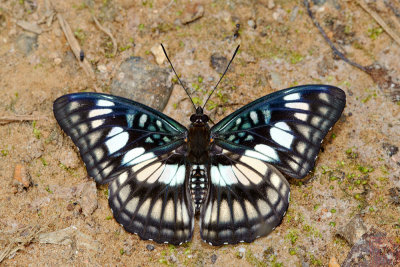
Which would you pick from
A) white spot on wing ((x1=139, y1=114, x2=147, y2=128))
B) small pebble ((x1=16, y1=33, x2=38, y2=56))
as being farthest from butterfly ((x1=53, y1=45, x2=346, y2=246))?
small pebble ((x1=16, y1=33, x2=38, y2=56))

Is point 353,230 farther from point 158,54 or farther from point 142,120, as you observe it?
point 158,54

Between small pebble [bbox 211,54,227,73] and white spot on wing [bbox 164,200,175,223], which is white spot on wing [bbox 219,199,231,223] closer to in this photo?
white spot on wing [bbox 164,200,175,223]

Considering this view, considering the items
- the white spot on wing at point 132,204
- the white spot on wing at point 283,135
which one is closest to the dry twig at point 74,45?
the white spot on wing at point 132,204

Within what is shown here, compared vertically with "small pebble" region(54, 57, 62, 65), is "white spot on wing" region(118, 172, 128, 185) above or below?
below

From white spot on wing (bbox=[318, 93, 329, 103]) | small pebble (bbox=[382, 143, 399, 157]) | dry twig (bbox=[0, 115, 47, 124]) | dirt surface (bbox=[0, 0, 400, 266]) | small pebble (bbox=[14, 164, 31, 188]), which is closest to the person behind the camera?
white spot on wing (bbox=[318, 93, 329, 103])

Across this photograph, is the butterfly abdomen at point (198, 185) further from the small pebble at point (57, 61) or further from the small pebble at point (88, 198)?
the small pebble at point (57, 61)

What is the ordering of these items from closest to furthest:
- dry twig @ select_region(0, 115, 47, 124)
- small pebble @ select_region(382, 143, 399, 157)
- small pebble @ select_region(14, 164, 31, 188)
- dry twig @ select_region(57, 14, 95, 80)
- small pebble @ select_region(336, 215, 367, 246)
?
small pebble @ select_region(336, 215, 367, 246) → small pebble @ select_region(14, 164, 31, 188) → small pebble @ select_region(382, 143, 399, 157) → dry twig @ select_region(0, 115, 47, 124) → dry twig @ select_region(57, 14, 95, 80)

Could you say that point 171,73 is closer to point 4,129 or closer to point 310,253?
point 4,129
